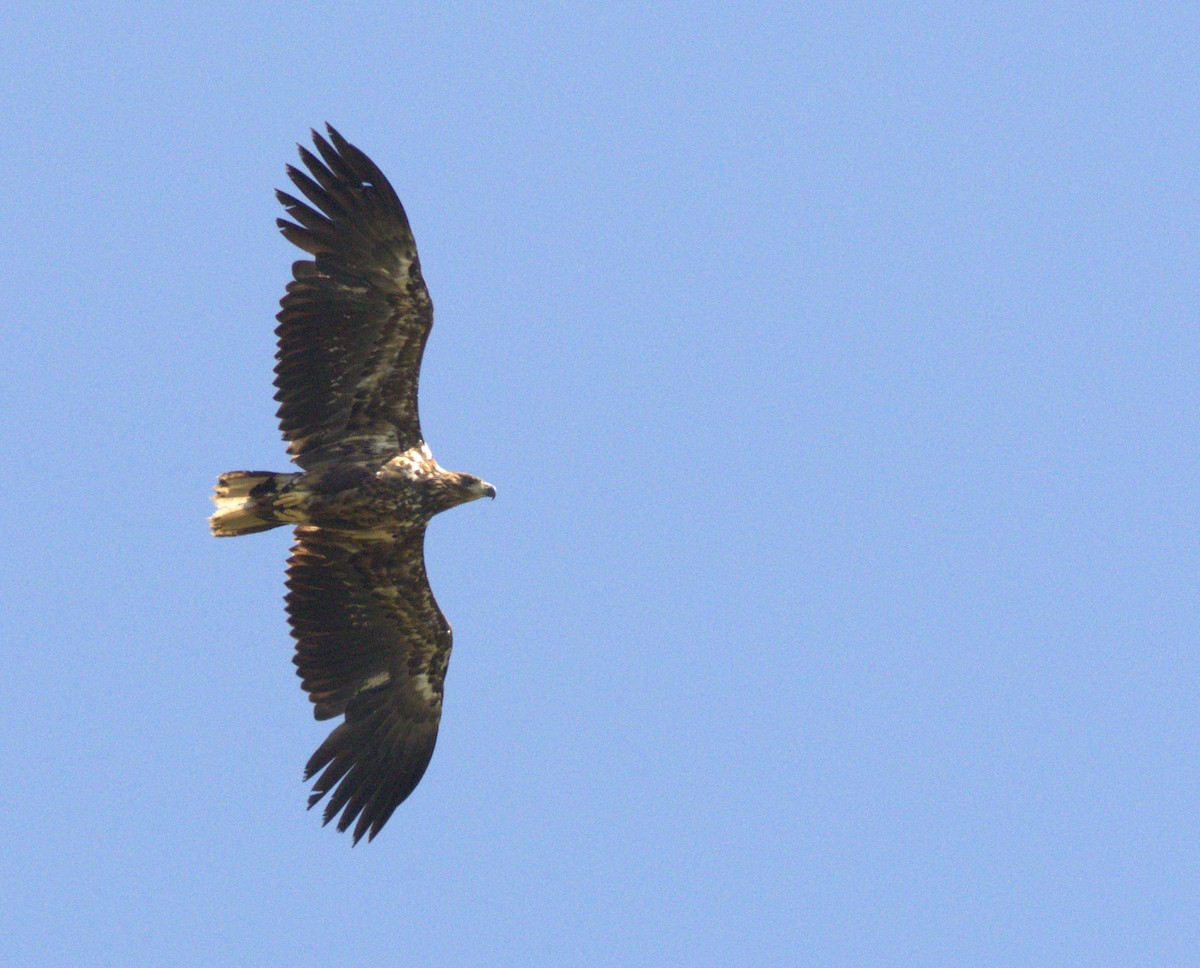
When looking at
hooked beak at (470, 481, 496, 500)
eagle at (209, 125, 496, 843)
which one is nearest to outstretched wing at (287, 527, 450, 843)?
eagle at (209, 125, 496, 843)

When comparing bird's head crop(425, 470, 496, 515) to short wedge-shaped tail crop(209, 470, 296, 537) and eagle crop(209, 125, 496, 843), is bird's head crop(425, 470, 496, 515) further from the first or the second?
short wedge-shaped tail crop(209, 470, 296, 537)

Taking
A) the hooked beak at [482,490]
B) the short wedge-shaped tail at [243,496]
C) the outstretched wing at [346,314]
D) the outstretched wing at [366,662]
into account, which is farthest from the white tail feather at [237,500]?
the hooked beak at [482,490]

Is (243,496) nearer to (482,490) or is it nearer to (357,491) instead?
(357,491)

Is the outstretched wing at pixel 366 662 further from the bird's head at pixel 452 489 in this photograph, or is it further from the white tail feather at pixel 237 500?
the white tail feather at pixel 237 500

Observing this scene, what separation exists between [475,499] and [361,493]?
114 centimetres

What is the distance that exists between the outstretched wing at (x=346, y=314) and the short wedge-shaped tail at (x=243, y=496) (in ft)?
1.36

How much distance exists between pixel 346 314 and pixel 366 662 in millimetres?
3277

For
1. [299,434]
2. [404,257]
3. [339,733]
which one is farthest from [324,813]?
[404,257]

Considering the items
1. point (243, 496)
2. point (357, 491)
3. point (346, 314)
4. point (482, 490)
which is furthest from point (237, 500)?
point (482, 490)

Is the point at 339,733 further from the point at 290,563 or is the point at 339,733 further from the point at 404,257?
the point at 404,257

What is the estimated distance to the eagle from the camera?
1733 cm

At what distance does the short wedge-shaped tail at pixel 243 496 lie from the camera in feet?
56.9

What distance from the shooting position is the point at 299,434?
17625mm

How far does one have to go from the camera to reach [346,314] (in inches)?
686
